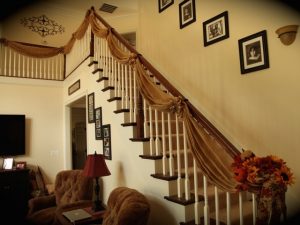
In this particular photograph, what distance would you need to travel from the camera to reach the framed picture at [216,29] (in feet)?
9.76

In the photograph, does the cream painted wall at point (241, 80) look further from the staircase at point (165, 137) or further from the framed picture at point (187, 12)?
the staircase at point (165, 137)

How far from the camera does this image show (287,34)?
7.51ft

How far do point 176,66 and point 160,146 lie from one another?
70.7 inches

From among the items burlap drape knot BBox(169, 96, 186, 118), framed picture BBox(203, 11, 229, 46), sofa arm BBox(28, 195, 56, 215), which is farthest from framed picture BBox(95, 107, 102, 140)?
framed picture BBox(203, 11, 229, 46)

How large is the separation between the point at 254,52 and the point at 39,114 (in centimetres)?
465

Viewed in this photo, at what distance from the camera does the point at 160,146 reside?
95.6 inches

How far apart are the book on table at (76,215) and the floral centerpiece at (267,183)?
5.92ft

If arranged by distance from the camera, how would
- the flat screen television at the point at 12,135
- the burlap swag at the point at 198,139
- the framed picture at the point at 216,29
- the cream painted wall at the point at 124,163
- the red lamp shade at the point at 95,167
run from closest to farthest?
the burlap swag at the point at 198,139 → the cream painted wall at the point at 124,163 → the red lamp shade at the point at 95,167 → the framed picture at the point at 216,29 → the flat screen television at the point at 12,135

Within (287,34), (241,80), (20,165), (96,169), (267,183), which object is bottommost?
(20,165)

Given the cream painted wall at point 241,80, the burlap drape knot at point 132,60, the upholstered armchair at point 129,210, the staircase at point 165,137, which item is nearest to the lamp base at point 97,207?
the upholstered armchair at point 129,210

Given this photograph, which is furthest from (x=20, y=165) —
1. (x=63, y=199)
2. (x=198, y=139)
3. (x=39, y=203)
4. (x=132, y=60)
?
(x=198, y=139)

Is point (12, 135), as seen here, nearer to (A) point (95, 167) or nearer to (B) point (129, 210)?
(A) point (95, 167)

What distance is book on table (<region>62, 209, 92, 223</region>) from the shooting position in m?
2.50

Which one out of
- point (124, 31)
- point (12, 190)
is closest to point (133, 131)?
point (12, 190)
